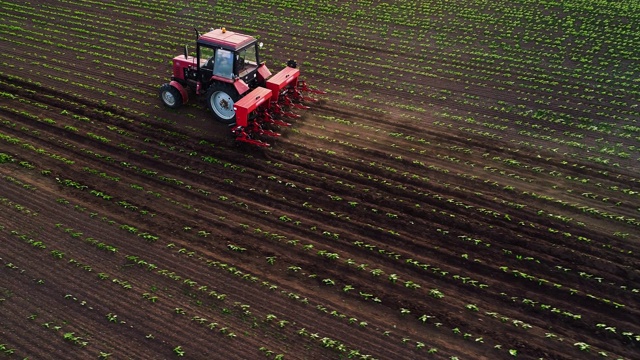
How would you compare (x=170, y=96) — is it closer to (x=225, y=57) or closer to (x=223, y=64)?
(x=223, y=64)

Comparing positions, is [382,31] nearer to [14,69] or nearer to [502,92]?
[502,92]

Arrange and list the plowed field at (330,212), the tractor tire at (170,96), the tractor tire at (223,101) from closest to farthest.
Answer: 1. the plowed field at (330,212)
2. the tractor tire at (223,101)
3. the tractor tire at (170,96)

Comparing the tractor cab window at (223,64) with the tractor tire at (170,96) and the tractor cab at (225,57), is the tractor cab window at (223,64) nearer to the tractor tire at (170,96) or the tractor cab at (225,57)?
the tractor cab at (225,57)

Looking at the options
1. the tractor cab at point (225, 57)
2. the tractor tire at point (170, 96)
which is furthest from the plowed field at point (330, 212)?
the tractor cab at point (225, 57)

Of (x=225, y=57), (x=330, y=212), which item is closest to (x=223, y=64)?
(x=225, y=57)

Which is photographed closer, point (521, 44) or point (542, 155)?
point (542, 155)

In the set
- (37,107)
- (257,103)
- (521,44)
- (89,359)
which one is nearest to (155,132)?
(257,103)

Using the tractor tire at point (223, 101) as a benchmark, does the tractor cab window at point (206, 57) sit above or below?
above
